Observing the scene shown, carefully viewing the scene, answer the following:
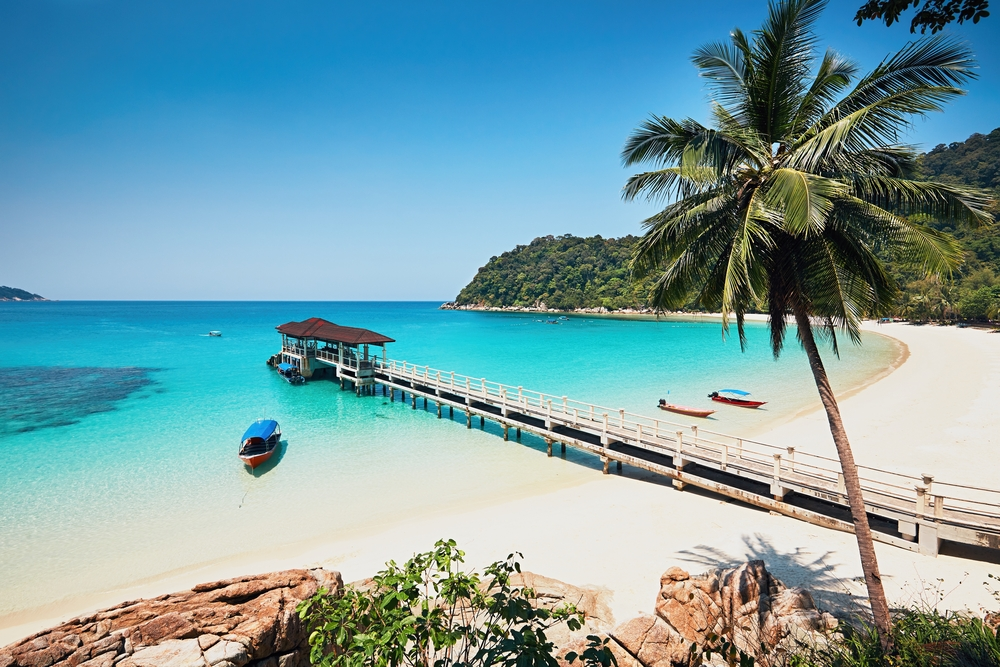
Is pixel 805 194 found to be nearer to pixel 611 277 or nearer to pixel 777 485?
pixel 777 485

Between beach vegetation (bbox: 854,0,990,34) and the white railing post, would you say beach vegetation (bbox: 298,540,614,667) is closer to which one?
beach vegetation (bbox: 854,0,990,34)

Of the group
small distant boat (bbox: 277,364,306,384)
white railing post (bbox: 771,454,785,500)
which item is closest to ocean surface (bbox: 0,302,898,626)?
small distant boat (bbox: 277,364,306,384)

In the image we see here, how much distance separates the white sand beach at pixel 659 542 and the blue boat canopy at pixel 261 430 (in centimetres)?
700

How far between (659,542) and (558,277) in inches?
5438

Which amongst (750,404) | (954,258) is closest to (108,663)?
(954,258)

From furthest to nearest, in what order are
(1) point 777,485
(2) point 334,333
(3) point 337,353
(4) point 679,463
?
(3) point 337,353, (2) point 334,333, (4) point 679,463, (1) point 777,485

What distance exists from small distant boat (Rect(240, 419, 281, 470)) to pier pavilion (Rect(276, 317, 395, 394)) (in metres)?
9.82

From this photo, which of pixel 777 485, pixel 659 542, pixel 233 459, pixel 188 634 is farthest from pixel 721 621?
pixel 233 459

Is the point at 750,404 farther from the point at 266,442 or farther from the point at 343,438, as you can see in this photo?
the point at 266,442

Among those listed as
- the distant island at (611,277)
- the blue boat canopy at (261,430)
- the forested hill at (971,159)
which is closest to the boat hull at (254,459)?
the blue boat canopy at (261,430)

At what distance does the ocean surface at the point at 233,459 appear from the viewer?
1240cm

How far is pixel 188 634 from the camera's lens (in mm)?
5527

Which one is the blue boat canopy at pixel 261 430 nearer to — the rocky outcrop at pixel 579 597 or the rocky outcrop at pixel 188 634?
the rocky outcrop at pixel 188 634

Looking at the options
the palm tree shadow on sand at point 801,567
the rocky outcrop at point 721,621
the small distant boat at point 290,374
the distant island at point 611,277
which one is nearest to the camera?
the rocky outcrop at point 721,621
